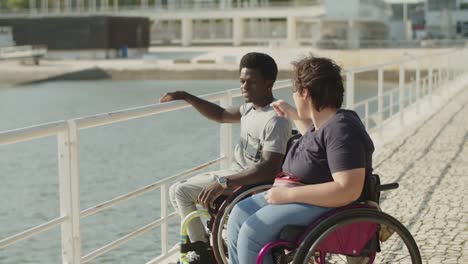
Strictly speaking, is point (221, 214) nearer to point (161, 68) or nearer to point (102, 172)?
point (102, 172)

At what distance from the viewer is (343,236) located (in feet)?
10.4

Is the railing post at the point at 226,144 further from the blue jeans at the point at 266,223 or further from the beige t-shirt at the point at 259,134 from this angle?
the blue jeans at the point at 266,223

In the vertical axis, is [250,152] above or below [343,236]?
above

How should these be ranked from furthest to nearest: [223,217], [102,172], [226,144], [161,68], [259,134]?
[161,68], [102,172], [226,144], [259,134], [223,217]

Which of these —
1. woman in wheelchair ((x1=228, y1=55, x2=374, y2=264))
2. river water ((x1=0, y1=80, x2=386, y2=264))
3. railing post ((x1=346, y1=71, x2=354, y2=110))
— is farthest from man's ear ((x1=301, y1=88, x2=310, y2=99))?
railing post ((x1=346, y1=71, x2=354, y2=110))

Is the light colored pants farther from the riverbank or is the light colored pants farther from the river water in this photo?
the riverbank

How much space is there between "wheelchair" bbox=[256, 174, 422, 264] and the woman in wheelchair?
0.11 ft

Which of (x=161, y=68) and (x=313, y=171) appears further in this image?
(x=161, y=68)

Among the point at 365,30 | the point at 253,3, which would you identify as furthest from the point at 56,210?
the point at 253,3

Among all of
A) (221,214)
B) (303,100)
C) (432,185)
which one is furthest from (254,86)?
(432,185)

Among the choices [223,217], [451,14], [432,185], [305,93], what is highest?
[451,14]

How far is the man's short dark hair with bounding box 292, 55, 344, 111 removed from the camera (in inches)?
128

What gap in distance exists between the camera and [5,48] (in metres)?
62.5

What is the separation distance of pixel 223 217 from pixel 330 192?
27.8 inches
